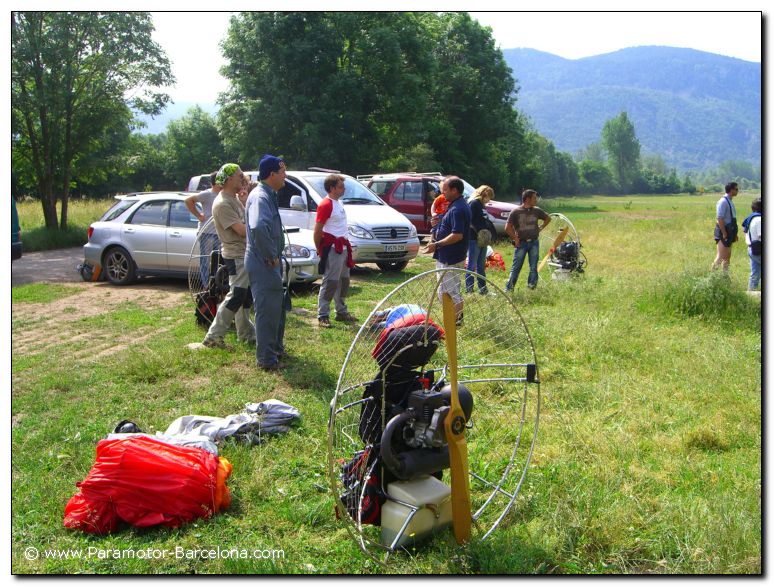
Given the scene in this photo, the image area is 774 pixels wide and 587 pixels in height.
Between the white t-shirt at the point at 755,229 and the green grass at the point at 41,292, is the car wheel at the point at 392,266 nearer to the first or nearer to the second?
the green grass at the point at 41,292

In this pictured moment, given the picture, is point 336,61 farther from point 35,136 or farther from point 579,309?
point 579,309

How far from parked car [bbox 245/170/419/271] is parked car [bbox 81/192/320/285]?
184 cm

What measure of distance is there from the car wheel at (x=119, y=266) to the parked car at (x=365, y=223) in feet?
9.53

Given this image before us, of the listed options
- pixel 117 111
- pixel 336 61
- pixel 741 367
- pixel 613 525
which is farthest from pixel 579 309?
pixel 336 61

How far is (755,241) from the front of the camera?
10.4 metres

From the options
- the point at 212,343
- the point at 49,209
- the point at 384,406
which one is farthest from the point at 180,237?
the point at 49,209

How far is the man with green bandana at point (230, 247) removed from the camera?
6887mm

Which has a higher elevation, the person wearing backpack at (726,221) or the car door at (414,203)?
the car door at (414,203)

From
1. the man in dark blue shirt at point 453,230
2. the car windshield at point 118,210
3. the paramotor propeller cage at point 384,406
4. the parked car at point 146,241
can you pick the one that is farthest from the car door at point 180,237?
the paramotor propeller cage at point 384,406

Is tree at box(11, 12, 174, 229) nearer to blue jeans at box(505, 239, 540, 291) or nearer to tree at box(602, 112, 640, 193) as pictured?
blue jeans at box(505, 239, 540, 291)

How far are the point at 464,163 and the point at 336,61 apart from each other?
643 centimetres

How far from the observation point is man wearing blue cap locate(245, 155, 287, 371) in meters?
6.13

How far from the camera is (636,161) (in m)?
54.0

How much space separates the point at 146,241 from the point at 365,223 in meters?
3.99
